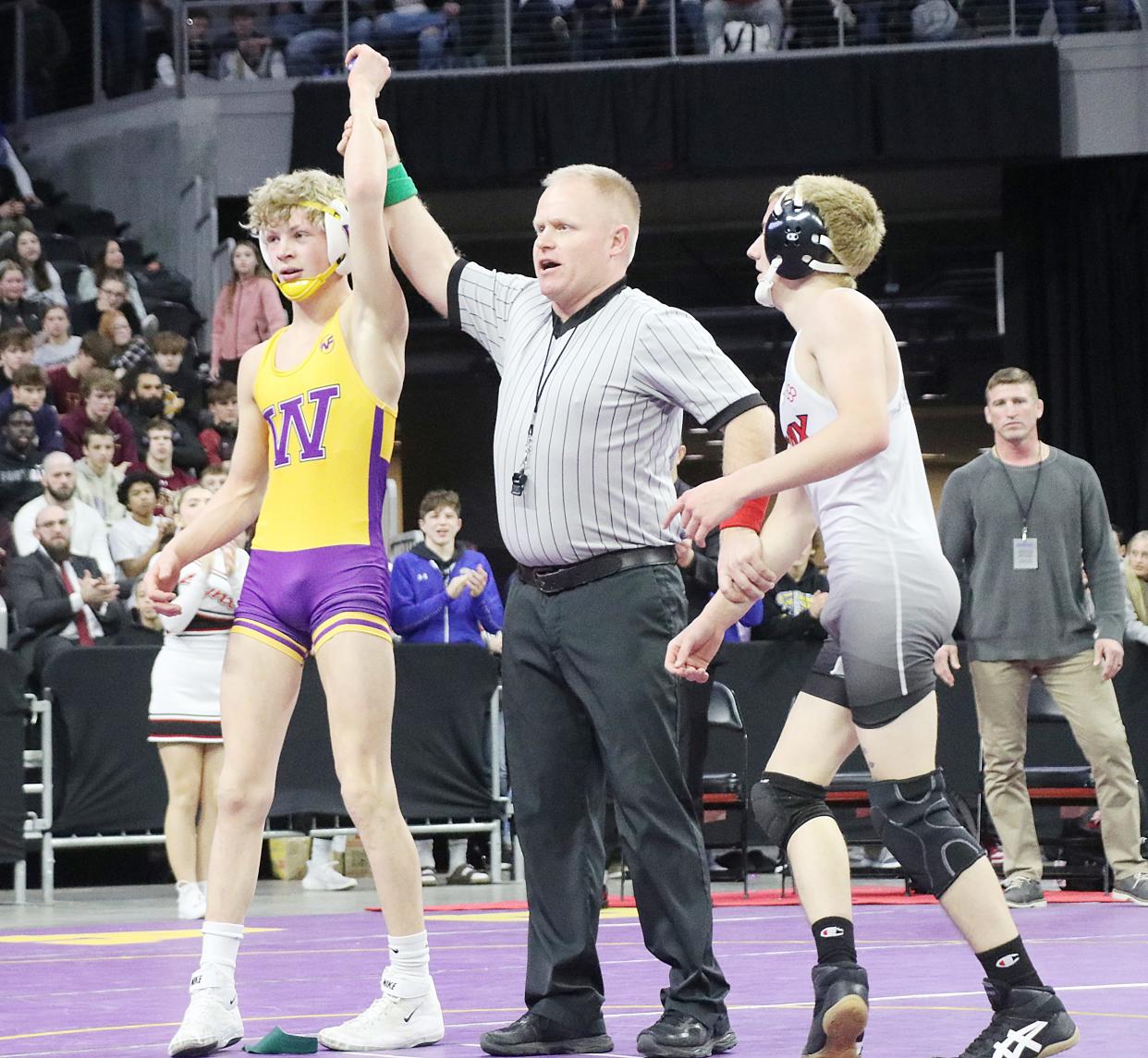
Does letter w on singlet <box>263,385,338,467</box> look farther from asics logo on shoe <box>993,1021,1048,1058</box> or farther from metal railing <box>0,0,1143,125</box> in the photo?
metal railing <box>0,0,1143,125</box>

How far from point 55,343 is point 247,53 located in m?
5.15

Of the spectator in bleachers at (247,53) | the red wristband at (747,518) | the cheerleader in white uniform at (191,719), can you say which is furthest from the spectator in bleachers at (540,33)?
the red wristband at (747,518)

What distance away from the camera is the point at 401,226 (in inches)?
189

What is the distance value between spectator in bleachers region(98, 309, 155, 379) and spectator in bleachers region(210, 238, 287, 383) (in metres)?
1.00

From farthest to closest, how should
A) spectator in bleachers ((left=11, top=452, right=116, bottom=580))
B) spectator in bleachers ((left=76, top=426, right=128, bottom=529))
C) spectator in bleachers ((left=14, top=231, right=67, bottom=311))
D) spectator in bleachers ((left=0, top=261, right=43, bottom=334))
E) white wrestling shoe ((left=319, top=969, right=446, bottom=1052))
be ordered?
spectator in bleachers ((left=14, top=231, right=67, bottom=311))
spectator in bleachers ((left=0, top=261, right=43, bottom=334))
spectator in bleachers ((left=76, top=426, right=128, bottom=529))
spectator in bleachers ((left=11, top=452, right=116, bottom=580))
white wrestling shoe ((left=319, top=969, right=446, bottom=1052))

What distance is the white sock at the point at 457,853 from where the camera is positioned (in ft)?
35.6

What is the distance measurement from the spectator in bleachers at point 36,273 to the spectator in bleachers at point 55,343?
66cm

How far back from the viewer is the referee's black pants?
433 centimetres

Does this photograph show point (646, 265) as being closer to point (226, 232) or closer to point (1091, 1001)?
point (226, 232)

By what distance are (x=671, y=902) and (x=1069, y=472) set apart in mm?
4998

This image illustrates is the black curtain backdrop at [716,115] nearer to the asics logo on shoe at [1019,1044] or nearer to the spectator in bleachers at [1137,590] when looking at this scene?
the spectator in bleachers at [1137,590]

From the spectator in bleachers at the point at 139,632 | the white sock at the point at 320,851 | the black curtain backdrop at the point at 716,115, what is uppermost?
the black curtain backdrop at the point at 716,115

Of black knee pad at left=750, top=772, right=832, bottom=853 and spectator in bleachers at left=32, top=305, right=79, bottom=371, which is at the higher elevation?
spectator in bleachers at left=32, top=305, right=79, bottom=371

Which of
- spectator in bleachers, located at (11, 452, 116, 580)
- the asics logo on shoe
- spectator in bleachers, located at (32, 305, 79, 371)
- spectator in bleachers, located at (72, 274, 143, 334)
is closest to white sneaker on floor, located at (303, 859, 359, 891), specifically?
spectator in bleachers, located at (11, 452, 116, 580)
